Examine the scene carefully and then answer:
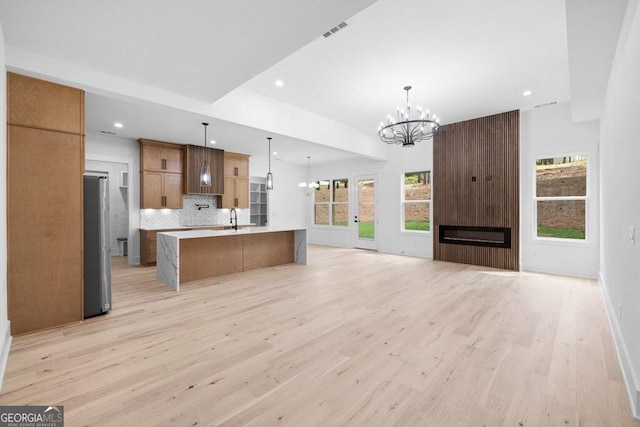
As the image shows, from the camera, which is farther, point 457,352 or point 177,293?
point 177,293

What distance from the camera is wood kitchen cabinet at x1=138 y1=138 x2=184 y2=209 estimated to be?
623cm

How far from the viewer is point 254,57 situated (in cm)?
302

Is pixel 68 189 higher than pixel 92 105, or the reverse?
pixel 92 105

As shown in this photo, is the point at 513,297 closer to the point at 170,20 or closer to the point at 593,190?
the point at 593,190

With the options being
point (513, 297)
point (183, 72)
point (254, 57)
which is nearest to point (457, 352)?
point (513, 297)

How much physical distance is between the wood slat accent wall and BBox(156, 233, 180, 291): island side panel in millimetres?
5511

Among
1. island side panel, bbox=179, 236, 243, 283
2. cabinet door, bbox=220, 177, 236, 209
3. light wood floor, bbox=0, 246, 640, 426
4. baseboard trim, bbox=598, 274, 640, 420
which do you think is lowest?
light wood floor, bbox=0, 246, 640, 426

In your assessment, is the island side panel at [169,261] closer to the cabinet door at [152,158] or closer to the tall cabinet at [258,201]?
the cabinet door at [152,158]

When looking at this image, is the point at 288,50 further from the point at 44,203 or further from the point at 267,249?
the point at 267,249

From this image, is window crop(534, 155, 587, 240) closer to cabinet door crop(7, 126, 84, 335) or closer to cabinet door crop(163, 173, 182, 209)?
cabinet door crop(7, 126, 84, 335)

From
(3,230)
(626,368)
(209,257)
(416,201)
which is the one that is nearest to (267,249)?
(209,257)

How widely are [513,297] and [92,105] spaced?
665cm

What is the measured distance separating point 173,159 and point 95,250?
3.83 m

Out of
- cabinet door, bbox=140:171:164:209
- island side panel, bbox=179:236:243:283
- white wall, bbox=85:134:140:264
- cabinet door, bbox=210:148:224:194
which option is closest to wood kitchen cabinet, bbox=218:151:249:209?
cabinet door, bbox=210:148:224:194
